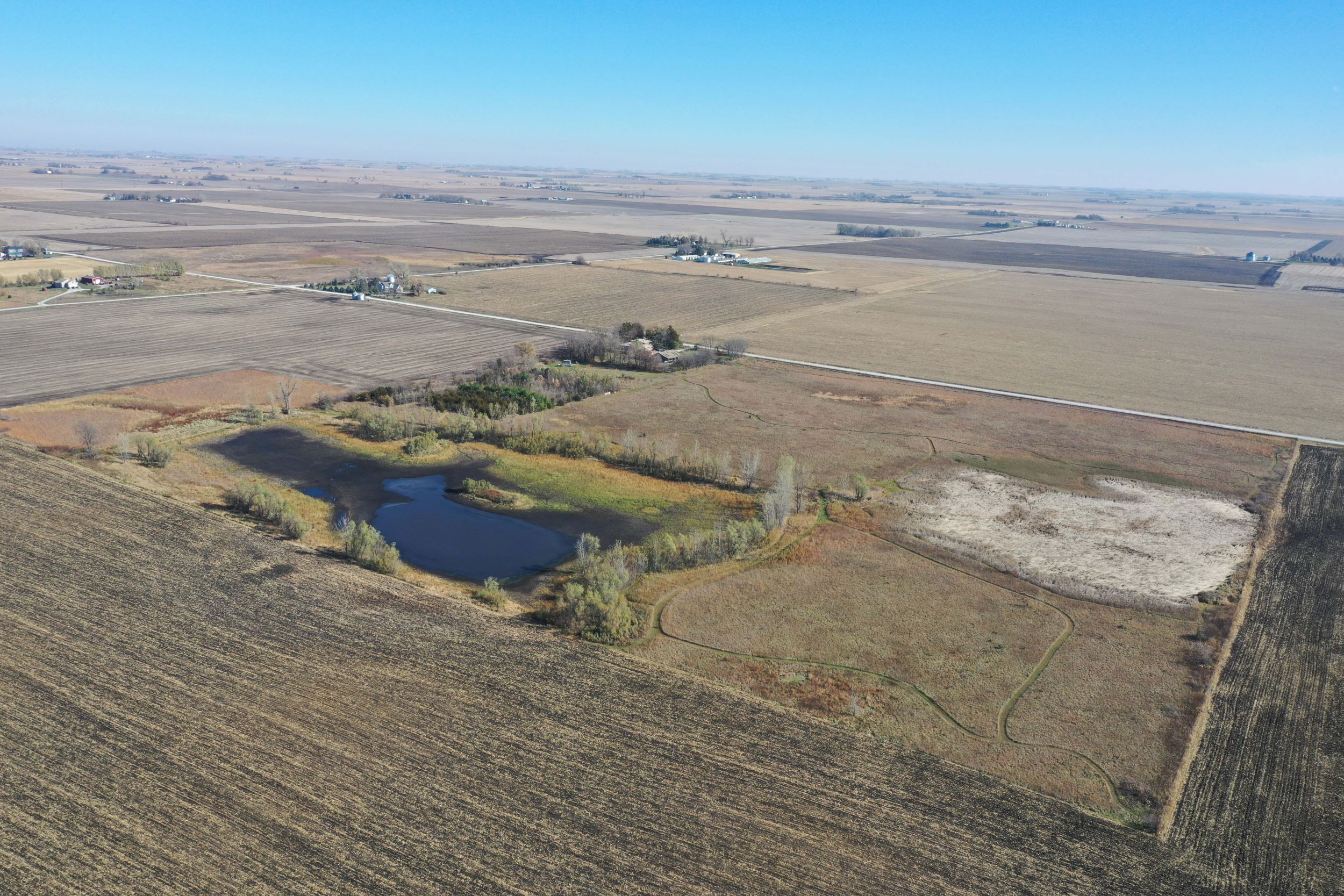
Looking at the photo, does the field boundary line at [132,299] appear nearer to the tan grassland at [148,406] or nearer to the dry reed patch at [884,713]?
the tan grassland at [148,406]

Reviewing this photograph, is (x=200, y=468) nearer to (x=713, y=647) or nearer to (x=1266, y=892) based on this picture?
(x=713, y=647)

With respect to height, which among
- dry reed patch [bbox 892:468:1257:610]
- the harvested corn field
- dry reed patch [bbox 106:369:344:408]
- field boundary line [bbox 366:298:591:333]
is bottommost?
dry reed patch [bbox 892:468:1257:610]

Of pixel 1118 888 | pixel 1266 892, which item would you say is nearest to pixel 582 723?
pixel 1118 888

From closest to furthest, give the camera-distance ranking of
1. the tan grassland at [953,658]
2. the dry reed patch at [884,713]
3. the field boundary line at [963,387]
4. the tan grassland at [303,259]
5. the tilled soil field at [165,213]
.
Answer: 1. the dry reed patch at [884,713]
2. the tan grassland at [953,658]
3. the field boundary line at [963,387]
4. the tan grassland at [303,259]
5. the tilled soil field at [165,213]

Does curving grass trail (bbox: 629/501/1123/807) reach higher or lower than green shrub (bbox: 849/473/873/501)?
lower

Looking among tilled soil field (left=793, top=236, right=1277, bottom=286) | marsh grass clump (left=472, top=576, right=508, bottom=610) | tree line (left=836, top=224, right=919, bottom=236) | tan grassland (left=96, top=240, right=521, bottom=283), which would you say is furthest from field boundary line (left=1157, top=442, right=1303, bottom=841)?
tree line (left=836, top=224, right=919, bottom=236)

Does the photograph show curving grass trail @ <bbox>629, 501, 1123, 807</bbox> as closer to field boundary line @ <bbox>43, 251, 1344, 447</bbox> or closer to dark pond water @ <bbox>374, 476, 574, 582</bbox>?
dark pond water @ <bbox>374, 476, 574, 582</bbox>

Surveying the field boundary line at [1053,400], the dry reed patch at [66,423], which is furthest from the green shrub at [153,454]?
the field boundary line at [1053,400]

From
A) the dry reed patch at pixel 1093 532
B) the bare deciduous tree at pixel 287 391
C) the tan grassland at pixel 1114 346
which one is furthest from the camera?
the tan grassland at pixel 1114 346
